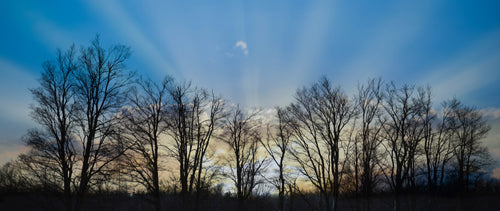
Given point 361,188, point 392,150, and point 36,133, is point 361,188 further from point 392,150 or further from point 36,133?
point 36,133

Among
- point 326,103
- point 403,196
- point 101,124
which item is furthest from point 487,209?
point 101,124

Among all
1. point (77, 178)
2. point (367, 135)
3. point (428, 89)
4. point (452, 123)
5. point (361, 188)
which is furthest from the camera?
point (361, 188)

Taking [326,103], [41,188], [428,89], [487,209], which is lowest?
[487,209]

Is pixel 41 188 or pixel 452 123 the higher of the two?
pixel 452 123

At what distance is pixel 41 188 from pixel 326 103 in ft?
59.0

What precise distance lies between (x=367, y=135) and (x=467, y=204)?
59.8 feet

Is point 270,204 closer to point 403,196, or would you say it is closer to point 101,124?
point 403,196

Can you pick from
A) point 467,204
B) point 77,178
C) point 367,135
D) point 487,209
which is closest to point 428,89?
point 367,135

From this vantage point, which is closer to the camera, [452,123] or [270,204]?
[452,123]

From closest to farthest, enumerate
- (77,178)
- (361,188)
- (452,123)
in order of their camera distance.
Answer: (77,178)
(452,123)
(361,188)

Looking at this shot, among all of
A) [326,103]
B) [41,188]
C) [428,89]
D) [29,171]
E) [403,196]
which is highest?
[428,89]

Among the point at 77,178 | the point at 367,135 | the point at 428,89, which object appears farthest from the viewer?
the point at 428,89

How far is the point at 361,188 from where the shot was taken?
2733cm

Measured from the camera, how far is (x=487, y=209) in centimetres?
2830
